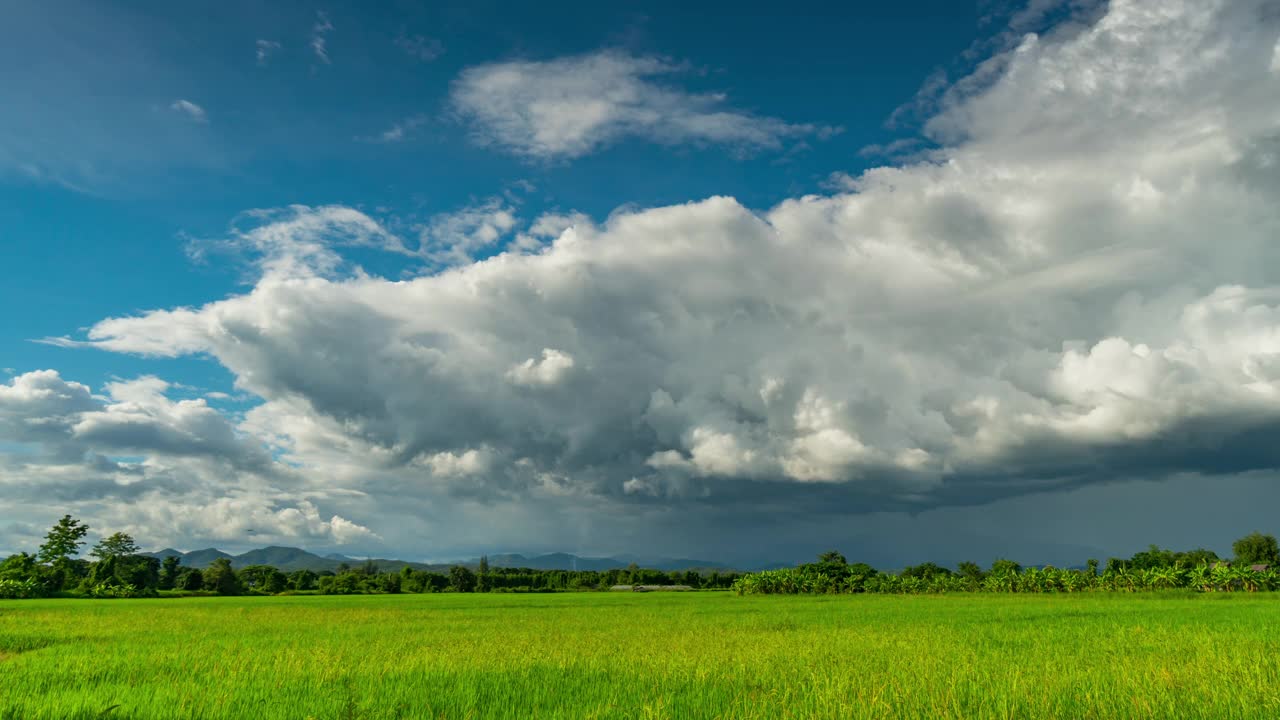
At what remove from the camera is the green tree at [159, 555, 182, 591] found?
95.6 meters

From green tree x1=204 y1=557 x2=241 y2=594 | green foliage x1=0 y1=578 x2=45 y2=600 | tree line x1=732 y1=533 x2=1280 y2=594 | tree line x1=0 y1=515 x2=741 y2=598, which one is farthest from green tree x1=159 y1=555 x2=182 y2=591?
tree line x1=732 y1=533 x2=1280 y2=594

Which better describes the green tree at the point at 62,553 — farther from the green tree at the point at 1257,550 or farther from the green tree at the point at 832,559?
the green tree at the point at 1257,550

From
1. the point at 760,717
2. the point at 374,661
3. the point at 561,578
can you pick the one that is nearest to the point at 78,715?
the point at 374,661

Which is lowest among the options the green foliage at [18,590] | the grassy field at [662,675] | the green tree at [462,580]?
the green tree at [462,580]

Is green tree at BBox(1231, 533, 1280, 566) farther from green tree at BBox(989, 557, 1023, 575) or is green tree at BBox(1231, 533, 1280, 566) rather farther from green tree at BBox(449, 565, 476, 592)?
green tree at BBox(449, 565, 476, 592)

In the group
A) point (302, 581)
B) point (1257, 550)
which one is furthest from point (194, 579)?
point (1257, 550)

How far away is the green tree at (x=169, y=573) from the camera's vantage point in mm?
95625

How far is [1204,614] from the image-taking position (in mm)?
25891

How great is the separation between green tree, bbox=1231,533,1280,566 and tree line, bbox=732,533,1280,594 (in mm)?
33332

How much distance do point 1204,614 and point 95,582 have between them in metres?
99.5

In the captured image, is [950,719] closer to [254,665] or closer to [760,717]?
[760,717]

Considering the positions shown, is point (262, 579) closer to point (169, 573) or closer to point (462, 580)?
point (169, 573)

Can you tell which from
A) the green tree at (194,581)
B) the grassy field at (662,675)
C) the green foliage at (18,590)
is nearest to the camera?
the grassy field at (662,675)

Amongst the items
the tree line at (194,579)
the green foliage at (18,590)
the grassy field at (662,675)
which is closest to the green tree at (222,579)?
the tree line at (194,579)
